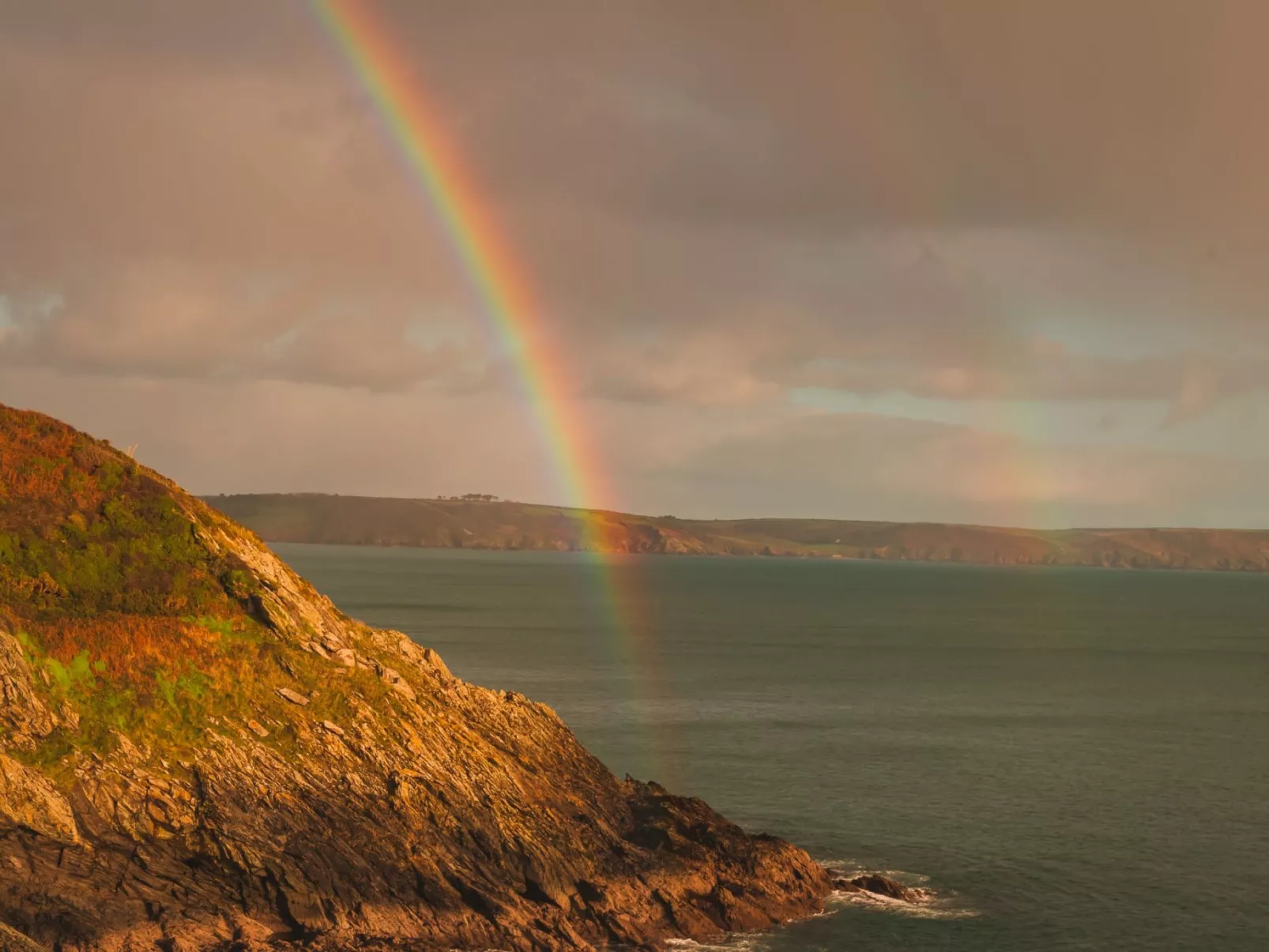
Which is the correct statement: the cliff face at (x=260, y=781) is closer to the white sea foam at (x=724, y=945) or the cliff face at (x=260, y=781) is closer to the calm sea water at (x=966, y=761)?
the white sea foam at (x=724, y=945)

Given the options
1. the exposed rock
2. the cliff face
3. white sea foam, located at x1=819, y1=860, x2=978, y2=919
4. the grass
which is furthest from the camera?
the exposed rock

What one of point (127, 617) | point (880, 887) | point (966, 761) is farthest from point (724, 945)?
point (966, 761)

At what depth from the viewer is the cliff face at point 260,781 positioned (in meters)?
34.7

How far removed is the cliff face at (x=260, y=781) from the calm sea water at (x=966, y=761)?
20.0 ft

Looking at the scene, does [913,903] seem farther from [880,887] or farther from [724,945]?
[724,945]

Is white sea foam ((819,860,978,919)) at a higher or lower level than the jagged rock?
lower

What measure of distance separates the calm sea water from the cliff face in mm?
6100

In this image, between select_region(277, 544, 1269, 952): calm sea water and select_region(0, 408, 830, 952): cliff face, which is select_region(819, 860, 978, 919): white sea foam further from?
select_region(0, 408, 830, 952): cliff face

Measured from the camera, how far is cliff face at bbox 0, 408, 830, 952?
114 ft

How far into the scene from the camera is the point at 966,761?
7362 centimetres

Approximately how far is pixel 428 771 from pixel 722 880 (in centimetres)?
1083

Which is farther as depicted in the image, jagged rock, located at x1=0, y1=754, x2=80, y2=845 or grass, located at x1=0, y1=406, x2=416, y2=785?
grass, located at x1=0, y1=406, x2=416, y2=785

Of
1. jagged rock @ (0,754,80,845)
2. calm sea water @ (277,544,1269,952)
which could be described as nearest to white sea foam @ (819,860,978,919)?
calm sea water @ (277,544,1269,952)

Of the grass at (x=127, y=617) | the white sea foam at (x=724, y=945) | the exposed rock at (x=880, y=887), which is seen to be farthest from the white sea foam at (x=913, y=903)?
the grass at (x=127, y=617)
